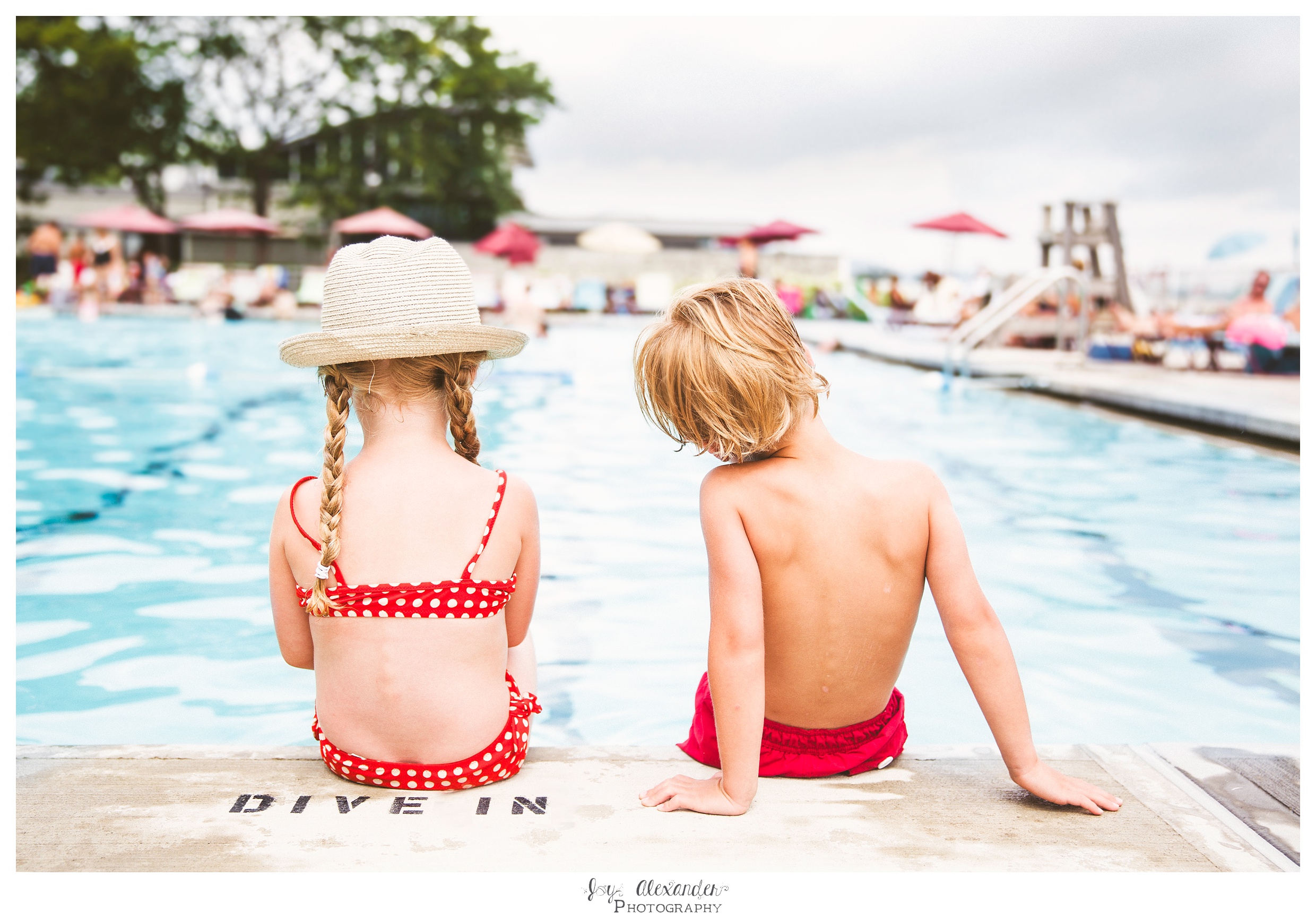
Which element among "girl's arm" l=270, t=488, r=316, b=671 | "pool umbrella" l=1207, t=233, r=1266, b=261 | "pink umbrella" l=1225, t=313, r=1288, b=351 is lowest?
"girl's arm" l=270, t=488, r=316, b=671

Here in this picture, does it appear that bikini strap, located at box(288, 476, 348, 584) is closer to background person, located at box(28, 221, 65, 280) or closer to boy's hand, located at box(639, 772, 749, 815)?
boy's hand, located at box(639, 772, 749, 815)

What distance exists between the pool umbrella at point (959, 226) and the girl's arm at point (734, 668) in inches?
750

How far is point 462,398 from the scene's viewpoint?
1877 millimetres

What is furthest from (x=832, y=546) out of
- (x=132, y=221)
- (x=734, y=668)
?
(x=132, y=221)

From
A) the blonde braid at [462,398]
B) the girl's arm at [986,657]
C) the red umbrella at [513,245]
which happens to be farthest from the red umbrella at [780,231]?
the girl's arm at [986,657]

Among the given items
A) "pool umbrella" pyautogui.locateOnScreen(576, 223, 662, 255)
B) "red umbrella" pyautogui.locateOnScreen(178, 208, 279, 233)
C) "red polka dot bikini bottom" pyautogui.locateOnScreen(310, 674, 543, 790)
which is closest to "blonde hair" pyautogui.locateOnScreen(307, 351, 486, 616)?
"red polka dot bikini bottom" pyautogui.locateOnScreen(310, 674, 543, 790)

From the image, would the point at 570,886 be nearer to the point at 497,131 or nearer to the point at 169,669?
the point at 169,669

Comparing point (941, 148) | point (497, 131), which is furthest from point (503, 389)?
point (497, 131)

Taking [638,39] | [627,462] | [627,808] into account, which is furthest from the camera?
[627,462]

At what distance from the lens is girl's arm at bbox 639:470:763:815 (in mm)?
1735

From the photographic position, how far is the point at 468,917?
4.90 ft

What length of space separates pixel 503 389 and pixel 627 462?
4.33 meters

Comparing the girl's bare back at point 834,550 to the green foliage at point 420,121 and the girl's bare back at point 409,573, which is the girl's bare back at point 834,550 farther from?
the green foliage at point 420,121

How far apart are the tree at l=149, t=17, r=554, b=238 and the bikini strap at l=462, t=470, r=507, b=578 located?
3134cm
